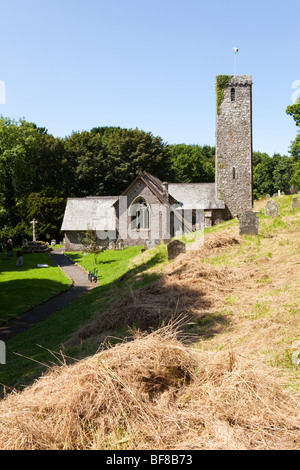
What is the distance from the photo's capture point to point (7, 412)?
5.20 m

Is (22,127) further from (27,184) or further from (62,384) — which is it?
(62,384)

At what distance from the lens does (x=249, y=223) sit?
17562mm

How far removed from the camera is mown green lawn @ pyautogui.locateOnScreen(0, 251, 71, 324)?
18422mm

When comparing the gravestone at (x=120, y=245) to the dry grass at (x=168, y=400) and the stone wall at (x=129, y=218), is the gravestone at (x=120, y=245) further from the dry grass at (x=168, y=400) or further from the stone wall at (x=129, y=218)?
the dry grass at (x=168, y=400)

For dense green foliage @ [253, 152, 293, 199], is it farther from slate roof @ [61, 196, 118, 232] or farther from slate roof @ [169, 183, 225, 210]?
slate roof @ [61, 196, 118, 232]

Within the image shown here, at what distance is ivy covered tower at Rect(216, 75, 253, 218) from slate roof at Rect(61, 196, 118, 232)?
42.4ft

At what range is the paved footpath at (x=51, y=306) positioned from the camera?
14853 mm

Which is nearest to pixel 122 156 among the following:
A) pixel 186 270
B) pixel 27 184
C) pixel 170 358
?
pixel 27 184

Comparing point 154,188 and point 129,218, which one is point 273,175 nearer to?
point 154,188

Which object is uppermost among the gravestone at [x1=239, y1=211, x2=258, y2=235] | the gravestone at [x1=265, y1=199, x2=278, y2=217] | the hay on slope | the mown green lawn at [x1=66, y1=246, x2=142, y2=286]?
the gravestone at [x1=265, y1=199, x2=278, y2=217]

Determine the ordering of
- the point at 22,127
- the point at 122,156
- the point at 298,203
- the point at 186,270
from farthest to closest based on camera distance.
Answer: the point at 122,156
the point at 22,127
the point at 298,203
the point at 186,270

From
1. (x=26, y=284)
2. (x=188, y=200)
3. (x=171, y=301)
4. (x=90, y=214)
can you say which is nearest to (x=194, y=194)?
(x=188, y=200)

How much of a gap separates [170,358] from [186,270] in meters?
8.27

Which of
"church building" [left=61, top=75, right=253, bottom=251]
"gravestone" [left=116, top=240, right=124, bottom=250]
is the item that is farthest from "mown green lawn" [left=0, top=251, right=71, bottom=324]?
"gravestone" [left=116, top=240, right=124, bottom=250]
